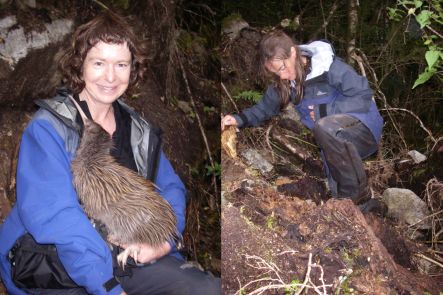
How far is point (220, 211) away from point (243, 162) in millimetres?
224

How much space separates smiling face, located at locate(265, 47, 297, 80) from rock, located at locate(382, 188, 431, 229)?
0.59m

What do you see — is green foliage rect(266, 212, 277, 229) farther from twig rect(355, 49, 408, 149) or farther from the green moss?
the green moss

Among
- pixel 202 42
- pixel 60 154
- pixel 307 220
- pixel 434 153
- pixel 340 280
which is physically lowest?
pixel 340 280

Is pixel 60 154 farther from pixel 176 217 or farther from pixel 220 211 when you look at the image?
pixel 220 211

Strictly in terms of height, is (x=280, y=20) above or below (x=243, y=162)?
above

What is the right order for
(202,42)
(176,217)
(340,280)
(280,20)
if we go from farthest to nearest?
(202,42)
(280,20)
(176,217)
(340,280)

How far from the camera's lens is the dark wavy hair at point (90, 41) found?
4.76ft

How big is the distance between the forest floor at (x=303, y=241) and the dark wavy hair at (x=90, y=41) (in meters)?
0.64

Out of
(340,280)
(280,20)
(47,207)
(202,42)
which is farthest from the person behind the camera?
(202,42)

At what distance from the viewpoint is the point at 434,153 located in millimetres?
1685

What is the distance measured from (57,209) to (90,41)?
1.86 feet

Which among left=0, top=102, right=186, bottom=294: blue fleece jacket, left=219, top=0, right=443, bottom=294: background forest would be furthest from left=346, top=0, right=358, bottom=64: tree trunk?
left=0, top=102, right=186, bottom=294: blue fleece jacket

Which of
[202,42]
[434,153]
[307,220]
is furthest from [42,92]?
[434,153]

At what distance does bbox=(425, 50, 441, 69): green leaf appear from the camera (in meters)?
1.65
